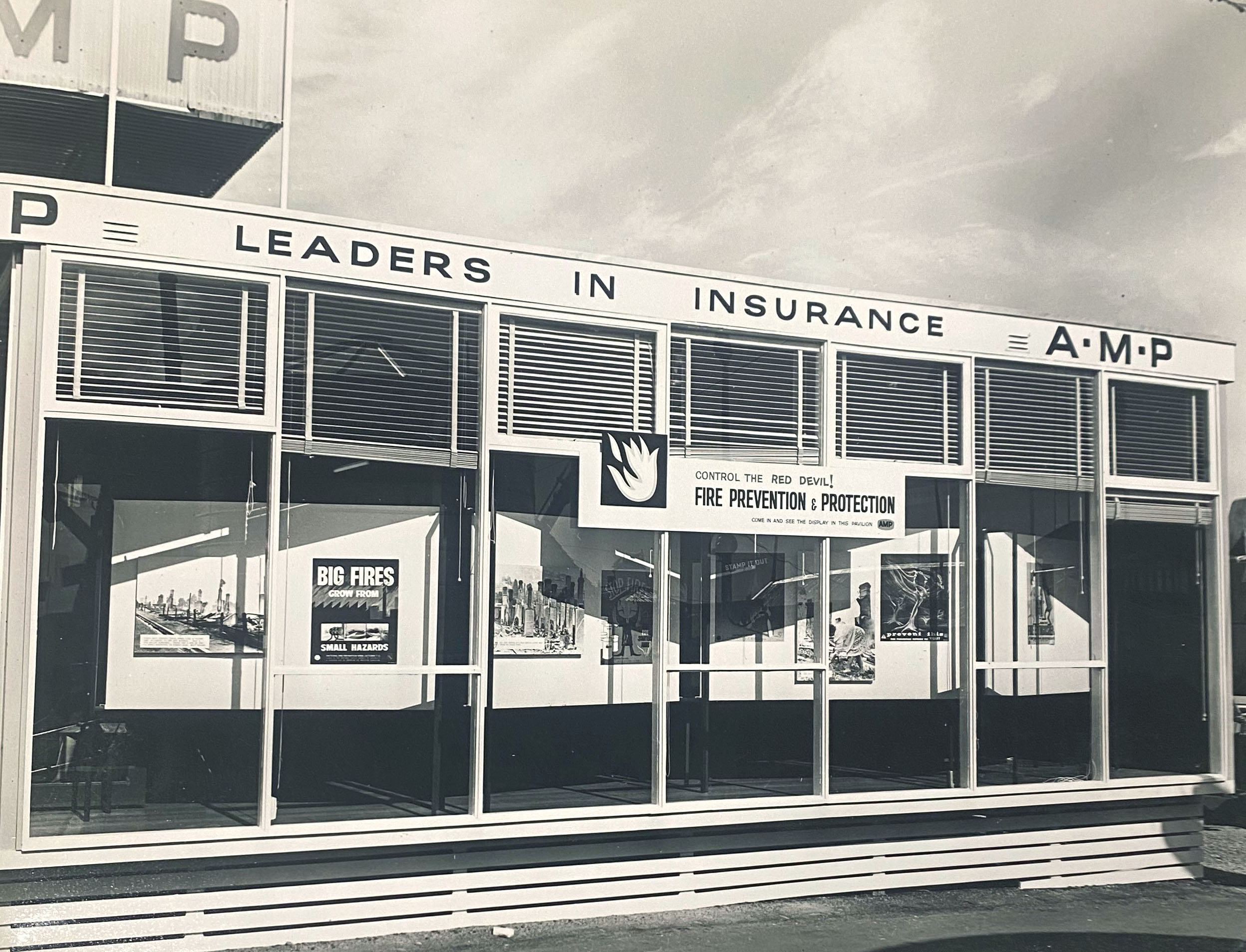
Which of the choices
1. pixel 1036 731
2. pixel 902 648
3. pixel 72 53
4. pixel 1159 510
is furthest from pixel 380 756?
pixel 1159 510

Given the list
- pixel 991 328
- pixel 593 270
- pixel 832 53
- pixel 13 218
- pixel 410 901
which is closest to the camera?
pixel 13 218

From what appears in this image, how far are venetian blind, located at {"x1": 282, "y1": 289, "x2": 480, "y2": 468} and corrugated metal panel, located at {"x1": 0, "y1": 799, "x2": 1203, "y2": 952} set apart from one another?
2400 mm

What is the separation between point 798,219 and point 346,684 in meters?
6.10

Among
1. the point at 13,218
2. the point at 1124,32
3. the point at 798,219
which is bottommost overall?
the point at 13,218

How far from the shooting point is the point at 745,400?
7.90 meters

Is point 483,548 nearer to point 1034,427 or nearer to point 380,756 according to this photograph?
point 380,756

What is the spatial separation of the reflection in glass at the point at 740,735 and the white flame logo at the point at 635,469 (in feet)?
4.31

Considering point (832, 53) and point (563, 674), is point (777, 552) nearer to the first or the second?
point (563, 674)

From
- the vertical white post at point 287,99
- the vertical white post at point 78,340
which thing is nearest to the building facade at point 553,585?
the vertical white post at point 78,340

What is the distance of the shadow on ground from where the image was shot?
6.87 meters

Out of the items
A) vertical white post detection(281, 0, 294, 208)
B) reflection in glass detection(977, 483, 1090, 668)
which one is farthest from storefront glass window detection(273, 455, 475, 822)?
reflection in glass detection(977, 483, 1090, 668)

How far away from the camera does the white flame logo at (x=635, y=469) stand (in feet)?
24.3

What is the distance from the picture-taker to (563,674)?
7426mm

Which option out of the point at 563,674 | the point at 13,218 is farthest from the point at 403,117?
the point at 563,674
